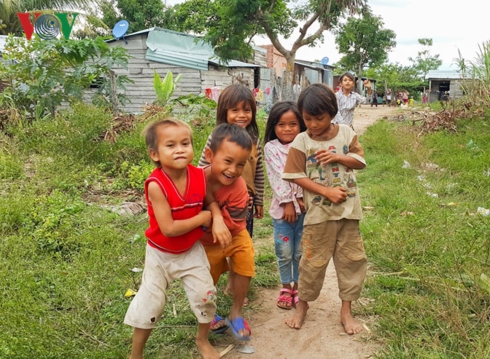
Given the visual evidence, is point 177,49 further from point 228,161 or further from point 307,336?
point 307,336

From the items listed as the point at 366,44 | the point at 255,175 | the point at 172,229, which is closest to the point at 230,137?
the point at 172,229

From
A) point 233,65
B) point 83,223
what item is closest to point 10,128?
point 83,223

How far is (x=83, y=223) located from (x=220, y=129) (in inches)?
92.2

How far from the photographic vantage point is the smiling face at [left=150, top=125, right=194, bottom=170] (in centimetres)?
190

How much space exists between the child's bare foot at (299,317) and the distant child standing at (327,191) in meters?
0.13

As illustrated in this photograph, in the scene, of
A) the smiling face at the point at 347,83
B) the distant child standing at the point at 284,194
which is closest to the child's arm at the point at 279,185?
the distant child standing at the point at 284,194

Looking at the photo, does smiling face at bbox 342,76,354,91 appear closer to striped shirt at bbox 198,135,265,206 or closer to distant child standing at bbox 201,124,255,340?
striped shirt at bbox 198,135,265,206

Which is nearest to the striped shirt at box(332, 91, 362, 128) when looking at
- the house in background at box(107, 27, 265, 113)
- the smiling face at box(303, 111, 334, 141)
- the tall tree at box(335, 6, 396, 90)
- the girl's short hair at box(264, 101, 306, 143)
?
the girl's short hair at box(264, 101, 306, 143)

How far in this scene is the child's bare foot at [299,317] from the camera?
2.55 meters

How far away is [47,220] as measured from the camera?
12.2ft

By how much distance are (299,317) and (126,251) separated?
1.61 meters

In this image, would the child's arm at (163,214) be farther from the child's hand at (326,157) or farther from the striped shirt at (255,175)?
the child's hand at (326,157)

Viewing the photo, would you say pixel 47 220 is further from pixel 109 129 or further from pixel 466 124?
pixel 466 124

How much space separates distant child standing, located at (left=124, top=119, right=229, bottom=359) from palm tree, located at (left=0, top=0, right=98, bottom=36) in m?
20.8
